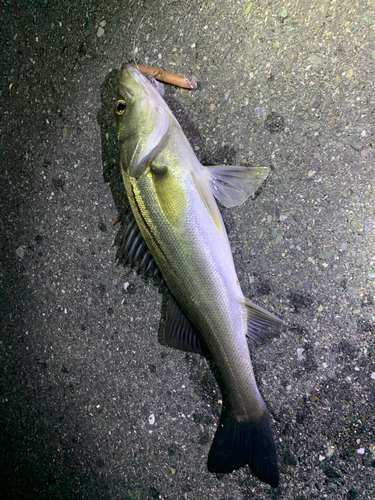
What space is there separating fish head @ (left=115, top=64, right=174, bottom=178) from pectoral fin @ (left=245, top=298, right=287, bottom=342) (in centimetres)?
110

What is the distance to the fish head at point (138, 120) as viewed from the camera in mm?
1968

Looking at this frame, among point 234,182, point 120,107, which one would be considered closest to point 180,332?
point 234,182

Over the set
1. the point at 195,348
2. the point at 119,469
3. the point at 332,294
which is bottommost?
the point at 119,469

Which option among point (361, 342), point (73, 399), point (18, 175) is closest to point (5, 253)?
point (18, 175)

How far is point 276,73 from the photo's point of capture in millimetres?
2098

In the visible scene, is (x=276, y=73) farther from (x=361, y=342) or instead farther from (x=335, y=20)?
(x=361, y=342)

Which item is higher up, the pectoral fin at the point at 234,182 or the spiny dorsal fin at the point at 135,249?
the pectoral fin at the point at 234,182

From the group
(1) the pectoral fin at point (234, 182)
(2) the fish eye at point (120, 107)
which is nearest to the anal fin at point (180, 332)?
(1) the pectoral fin at point (234, 182)

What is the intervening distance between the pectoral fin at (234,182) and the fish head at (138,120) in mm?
400

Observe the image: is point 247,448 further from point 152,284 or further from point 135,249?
point 135,249

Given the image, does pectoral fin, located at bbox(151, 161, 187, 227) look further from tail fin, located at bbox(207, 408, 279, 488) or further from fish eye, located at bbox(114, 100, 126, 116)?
tail fin, located at bbox(207, 408, 279, 488)

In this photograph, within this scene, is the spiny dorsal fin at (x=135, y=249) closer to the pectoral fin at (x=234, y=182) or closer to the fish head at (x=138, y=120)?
the fish head at (x=138, y=120)

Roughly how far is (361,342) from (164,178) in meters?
1.57

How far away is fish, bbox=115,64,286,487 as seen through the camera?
74.9 inches
